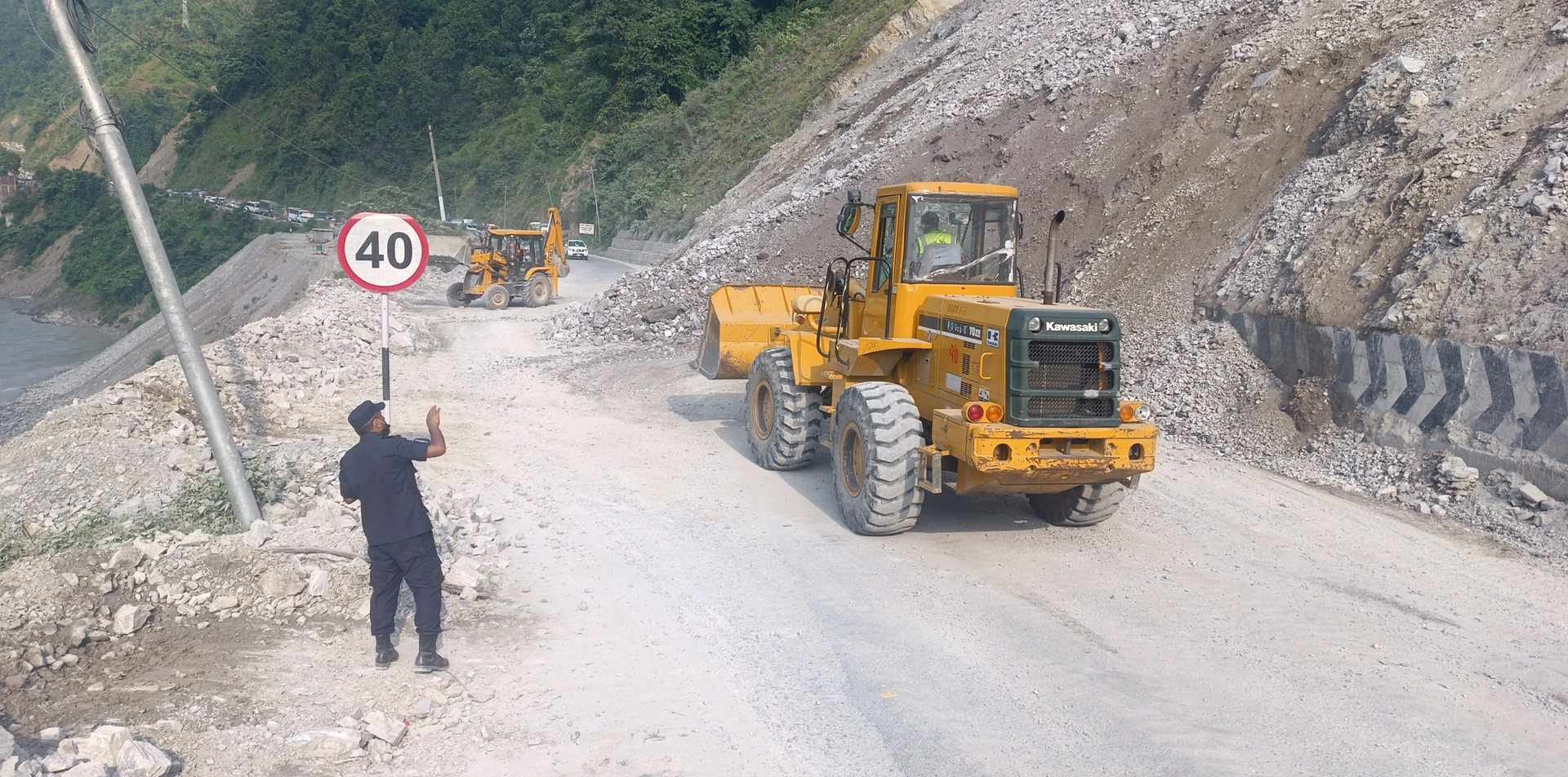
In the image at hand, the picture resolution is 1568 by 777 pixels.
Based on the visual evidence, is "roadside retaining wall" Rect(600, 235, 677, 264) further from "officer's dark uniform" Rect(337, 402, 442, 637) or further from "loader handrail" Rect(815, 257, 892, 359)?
"officer's dark uniform" Rect(337, 402, 442, 637)

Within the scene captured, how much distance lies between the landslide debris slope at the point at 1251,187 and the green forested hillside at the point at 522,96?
1959cm

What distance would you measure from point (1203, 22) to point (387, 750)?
18950mm

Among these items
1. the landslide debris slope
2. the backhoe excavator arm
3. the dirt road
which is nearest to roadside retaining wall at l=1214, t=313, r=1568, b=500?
the landslide debris slope

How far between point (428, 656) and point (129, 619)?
1.83m

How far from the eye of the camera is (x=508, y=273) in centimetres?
2941

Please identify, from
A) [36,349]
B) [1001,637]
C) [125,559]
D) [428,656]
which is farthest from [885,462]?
[36,349]

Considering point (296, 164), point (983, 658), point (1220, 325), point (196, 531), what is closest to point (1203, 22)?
point (1220, 325)

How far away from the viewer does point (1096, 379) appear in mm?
8289

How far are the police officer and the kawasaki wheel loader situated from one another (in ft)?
11.5

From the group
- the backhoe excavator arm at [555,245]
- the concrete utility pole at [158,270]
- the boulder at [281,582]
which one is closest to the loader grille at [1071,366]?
the boulder at [281,582]

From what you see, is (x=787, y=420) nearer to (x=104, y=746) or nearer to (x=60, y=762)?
(x=104, y=746)

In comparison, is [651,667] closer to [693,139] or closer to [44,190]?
[693,139]

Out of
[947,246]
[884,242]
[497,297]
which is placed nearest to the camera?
[947,246]

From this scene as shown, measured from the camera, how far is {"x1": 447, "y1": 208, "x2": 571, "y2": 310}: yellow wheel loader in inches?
1133
